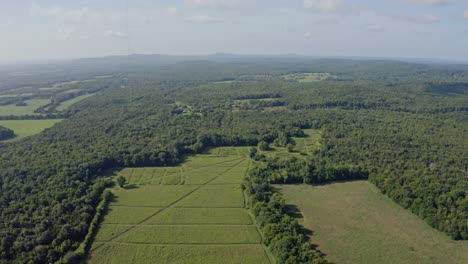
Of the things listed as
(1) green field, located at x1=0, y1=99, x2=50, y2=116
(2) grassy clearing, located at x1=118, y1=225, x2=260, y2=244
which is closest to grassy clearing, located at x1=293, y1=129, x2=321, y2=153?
(2) grassy clearing, located at x1=118, y1=225, x2=260, y2=244

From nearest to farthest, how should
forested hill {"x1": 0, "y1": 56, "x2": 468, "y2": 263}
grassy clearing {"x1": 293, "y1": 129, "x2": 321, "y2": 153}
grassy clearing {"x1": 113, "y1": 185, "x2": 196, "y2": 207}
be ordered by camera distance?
forested hill {"x1": 0, "y1": 56, "x2": 468, "y2": 263} → grassy clearing {"x1": 113, "y1": 185, "x2": 196, "y2": 207} → grassy clearing {"x1": 293, "y1": 129, "x2": 321, "y2": 153}

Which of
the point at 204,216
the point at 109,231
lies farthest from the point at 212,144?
the point at 109,231

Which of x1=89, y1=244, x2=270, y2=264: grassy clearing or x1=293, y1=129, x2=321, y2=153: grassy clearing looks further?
x1=293, y1=129, x2=321, y2=153: grassy clearing

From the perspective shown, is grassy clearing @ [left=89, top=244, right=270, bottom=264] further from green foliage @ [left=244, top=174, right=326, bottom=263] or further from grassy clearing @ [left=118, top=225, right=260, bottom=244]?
green foliage @ [left=244, top=174, right=326, bottom=263]

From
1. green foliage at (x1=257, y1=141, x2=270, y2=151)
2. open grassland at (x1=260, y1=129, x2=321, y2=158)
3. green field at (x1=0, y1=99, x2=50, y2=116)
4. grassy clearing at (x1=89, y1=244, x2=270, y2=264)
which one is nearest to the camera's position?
grassy clearing at (x1=89, y1=244, x2=270, y2=264)

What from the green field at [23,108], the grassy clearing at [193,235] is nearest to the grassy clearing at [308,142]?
the grassy clearing at [193,235]

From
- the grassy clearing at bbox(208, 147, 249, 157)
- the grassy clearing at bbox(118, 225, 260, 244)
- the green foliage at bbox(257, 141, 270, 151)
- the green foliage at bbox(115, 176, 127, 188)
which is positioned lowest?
the grassy clearing at bbox(118, 225, 260, 244)

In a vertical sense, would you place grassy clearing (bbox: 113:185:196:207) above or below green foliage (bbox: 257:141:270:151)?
below
